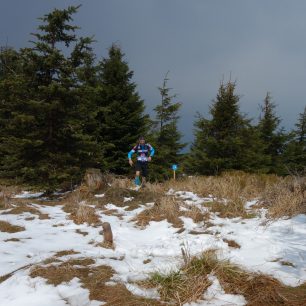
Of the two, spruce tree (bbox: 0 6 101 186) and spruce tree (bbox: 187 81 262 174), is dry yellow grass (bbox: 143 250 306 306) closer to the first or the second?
spruce tree (bbox: 0 6 101 186)

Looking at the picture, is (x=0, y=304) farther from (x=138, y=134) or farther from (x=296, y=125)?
(x=296, y=125)

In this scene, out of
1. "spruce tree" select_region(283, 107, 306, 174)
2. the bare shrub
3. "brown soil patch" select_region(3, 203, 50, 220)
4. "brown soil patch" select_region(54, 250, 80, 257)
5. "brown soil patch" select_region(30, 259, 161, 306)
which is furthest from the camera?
"spruce tree" select_region(283, 107, 306, 174)

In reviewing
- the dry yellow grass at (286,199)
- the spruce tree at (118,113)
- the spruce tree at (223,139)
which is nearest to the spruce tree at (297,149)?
the spruce tree at (223,139)

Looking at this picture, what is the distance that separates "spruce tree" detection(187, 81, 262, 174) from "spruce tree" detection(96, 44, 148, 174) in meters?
3.61

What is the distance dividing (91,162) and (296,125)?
24703 millimetres

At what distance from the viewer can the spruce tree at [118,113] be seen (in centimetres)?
1702

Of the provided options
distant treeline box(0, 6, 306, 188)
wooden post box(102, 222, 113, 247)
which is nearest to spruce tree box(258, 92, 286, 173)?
distant treeline box(0, 6, 306, 188)

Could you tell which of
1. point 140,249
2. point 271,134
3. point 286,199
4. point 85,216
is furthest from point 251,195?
point 271,134

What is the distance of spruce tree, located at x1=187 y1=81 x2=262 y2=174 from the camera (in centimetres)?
1822

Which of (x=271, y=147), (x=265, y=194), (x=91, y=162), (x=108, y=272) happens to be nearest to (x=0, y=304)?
(x=108, y=272)

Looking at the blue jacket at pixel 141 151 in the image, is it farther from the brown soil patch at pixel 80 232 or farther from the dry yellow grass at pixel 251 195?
the brown soil patch at pixel 80 232

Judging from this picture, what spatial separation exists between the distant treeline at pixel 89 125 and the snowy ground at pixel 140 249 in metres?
3.42

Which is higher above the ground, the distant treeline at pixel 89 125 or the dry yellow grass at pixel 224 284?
the distant treeline at pixel 89 125

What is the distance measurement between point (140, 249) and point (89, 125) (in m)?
8.54
